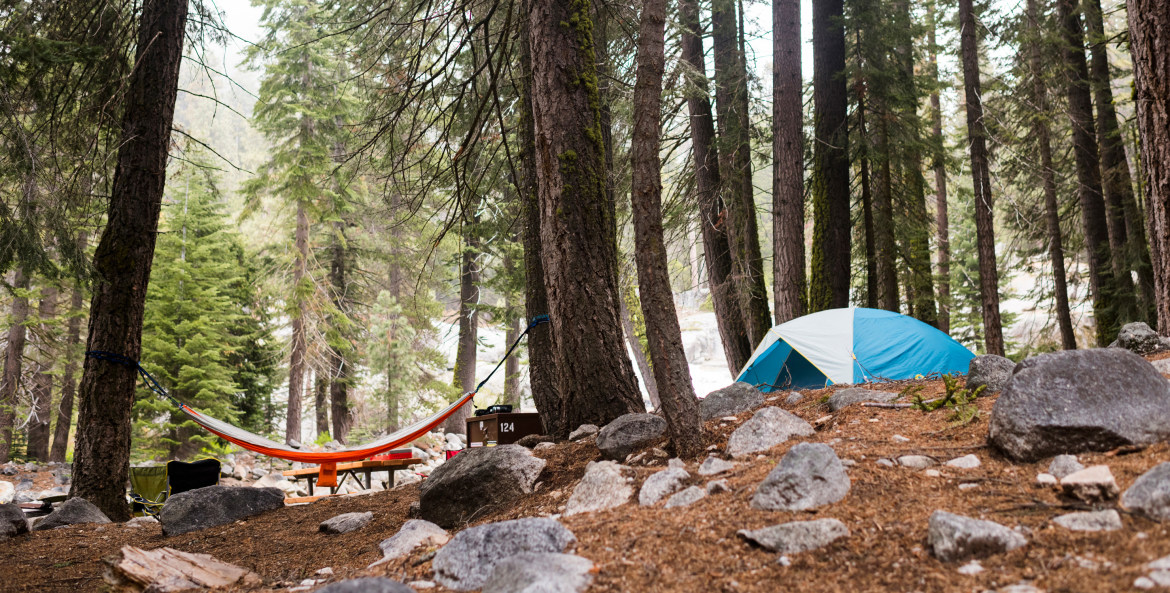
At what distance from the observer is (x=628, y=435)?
3506mm

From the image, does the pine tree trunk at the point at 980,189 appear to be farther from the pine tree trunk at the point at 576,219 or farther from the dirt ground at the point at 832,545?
the pine tree trunk at the point at 576,219

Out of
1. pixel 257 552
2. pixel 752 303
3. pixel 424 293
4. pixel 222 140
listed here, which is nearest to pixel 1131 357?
pixel 257 552

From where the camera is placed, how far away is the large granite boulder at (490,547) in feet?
7.52

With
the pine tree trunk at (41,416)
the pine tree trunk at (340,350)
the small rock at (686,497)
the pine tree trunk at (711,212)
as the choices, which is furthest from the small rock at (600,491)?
the pine tree trunk at (41,416)

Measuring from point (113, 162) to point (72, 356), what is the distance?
7.62 metres

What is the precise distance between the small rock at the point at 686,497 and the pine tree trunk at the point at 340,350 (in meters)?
12.1

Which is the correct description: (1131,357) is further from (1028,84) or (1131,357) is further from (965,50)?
(1028,84)

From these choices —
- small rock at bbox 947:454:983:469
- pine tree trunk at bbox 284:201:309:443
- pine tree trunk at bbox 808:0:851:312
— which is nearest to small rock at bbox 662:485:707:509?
small rock at bbox 947:454:983:469

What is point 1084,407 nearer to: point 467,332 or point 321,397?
point 467,332

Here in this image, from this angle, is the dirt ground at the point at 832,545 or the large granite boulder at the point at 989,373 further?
the large granite boulder at the point at 989,373

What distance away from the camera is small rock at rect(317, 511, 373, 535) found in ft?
12.1

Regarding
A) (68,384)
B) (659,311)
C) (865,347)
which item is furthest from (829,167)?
(68,384)

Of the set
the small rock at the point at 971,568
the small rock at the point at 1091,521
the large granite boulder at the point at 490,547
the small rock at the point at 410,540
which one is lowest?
the small rock at the point at 410,540

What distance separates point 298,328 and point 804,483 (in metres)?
12.5
